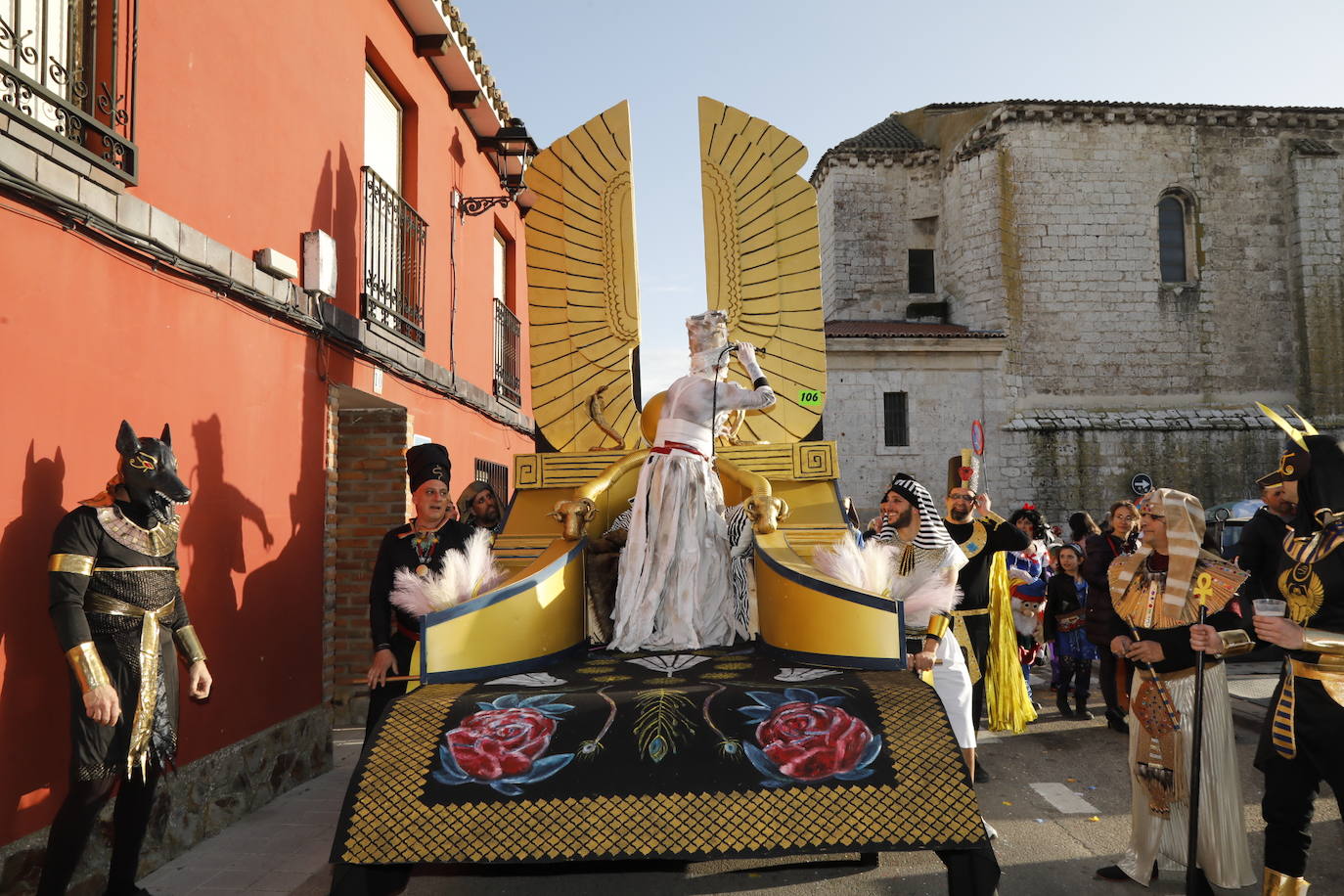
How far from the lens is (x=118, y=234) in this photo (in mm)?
3701

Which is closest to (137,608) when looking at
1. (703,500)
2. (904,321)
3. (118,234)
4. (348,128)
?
(118,234)

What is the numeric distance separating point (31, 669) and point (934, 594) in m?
3.28

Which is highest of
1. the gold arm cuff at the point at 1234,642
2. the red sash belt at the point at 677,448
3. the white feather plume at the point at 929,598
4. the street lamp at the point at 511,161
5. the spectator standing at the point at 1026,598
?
the street lamp at the point at 511,161

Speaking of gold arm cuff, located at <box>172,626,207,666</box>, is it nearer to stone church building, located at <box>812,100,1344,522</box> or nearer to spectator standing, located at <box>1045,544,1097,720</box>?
spectator standing, located at <box>1045,544,1097,720</box>

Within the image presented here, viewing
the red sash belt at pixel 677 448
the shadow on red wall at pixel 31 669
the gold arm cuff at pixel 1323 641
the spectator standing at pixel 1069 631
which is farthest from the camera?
the spectator standing at pixel 1069 631

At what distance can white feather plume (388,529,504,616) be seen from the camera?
350 cm

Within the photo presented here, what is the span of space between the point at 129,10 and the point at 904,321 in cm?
2146

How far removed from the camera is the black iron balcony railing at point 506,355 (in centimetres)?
1010

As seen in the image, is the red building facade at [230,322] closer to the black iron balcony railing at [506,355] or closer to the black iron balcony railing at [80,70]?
the black iron balcony railing at [80,70]

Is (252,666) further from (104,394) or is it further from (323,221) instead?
(323,221)

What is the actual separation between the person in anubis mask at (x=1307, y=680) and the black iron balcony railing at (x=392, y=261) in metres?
5.34

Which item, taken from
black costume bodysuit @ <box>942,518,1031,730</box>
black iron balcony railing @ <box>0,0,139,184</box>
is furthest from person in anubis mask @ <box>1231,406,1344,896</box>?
black iron balcony railing @ <box>0,0,139,184</box>

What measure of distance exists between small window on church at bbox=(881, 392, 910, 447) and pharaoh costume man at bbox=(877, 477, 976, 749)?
16236 mm

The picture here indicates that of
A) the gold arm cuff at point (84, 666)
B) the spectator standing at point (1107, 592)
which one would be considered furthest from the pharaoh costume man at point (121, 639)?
the spectator standing at point (1107, 592)
